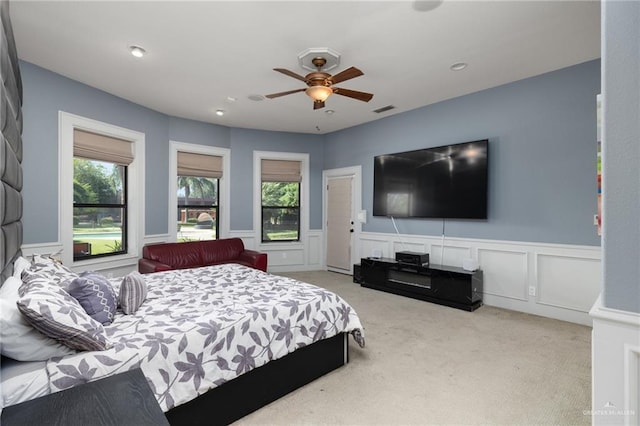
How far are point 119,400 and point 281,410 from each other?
1100 mm

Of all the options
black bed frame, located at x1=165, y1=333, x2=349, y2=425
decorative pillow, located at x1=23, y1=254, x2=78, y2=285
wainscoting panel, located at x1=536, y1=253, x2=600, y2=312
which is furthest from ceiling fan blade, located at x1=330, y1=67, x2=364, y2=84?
wainscoting panel, located at x1=536, y1=253, x2=600, y2=312

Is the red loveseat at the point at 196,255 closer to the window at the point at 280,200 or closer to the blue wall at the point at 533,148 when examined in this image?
the window at the point at 280,200

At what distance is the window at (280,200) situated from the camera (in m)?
6.14

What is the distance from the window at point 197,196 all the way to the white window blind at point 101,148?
91 centimetres

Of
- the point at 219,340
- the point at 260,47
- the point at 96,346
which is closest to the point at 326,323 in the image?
the point at 219,340

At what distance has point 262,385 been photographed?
6.46 feet

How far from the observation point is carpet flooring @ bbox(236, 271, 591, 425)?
6.18 ft

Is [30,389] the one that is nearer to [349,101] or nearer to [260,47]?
[260,47]

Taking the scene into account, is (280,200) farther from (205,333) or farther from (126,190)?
(205,333)

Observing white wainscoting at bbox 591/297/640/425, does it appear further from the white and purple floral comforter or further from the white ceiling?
the white ceiling

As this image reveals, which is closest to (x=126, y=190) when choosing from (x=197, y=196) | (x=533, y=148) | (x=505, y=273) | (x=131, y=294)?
(x=197, y=196)

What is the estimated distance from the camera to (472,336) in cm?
306

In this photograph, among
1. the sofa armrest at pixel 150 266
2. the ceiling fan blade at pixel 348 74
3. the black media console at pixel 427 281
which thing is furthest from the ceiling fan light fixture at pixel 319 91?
the sofa armrest at pixel 150 266

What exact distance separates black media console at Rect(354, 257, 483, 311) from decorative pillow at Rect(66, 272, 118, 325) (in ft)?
11.9
